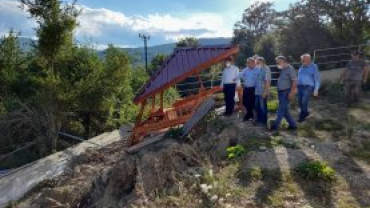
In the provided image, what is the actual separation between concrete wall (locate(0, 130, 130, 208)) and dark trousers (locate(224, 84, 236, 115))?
3969mm

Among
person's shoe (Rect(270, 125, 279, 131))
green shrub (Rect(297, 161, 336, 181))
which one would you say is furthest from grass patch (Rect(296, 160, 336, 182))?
person's shoe (Rect(270, 125, 279, 131))

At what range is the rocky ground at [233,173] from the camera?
19.9ft

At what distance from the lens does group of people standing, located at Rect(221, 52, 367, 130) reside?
8.73 metres

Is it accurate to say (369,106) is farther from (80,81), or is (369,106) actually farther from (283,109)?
(80,81)

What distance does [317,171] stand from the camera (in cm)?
649

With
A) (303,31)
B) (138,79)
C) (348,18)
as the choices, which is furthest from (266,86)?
(303,31)

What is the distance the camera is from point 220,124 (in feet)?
30.0

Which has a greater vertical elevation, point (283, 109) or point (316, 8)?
point (316, 8)

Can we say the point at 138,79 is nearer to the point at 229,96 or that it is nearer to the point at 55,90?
the point at 55,90

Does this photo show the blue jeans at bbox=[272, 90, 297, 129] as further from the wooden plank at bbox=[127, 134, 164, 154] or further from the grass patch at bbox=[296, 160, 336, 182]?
the wooden plank at bbox=[127, 134, 164, 154]

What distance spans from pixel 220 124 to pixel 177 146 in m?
1.37

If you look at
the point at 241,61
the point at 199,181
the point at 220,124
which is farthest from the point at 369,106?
the point at 241,61

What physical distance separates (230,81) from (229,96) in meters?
0.37

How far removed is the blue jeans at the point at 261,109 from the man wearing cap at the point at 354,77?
11.6 feet
